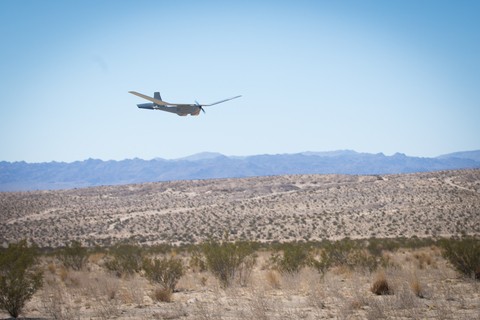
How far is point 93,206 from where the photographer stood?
78.1 meters

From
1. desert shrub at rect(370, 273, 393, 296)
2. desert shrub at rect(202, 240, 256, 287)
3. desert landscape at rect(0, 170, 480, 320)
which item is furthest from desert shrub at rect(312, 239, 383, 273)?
desert shrub at rect(370, 273, 393, 296)

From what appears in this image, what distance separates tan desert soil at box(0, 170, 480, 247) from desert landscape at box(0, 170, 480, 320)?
190mm

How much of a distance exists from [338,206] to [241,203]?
1483cm

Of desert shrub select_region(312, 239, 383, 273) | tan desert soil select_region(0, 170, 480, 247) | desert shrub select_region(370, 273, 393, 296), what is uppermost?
desert shrub select_region(370, 273, 393, 296)

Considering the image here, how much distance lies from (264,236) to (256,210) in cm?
1619

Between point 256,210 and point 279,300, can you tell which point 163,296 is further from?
point 256,210

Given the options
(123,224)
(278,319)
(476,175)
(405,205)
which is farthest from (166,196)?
(278,319)

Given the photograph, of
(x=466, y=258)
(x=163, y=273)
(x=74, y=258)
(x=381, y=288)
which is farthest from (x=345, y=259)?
(x=74, y=258)

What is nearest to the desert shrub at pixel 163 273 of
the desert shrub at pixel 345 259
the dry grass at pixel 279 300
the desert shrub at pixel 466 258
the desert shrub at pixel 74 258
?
the dry grass at pixel 279 300

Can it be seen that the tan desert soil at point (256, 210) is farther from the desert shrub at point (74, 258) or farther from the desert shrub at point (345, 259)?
the desert shrub at point (345, 259)

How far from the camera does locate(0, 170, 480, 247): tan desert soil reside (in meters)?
50.5

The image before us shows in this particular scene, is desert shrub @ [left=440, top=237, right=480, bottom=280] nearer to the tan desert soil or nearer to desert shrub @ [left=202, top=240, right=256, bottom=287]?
desert shrub @ [left=202, top=240, right=256, bottom=287]

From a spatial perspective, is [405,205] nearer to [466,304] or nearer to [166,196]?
[166,196]

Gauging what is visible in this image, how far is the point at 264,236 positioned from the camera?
48.7m
